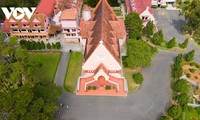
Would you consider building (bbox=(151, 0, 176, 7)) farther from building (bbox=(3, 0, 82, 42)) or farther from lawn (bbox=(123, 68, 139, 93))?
lawn (bbox=(123, 68, 139, 93))

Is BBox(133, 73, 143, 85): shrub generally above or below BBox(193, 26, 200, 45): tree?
below

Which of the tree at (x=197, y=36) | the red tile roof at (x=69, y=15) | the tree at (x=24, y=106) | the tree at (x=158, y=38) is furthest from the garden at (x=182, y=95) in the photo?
the red tile roof at (x=69, y=15)

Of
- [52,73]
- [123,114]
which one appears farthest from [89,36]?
[123,114]

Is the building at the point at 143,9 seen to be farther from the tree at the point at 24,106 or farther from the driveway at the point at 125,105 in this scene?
the tree at the point at 24,106

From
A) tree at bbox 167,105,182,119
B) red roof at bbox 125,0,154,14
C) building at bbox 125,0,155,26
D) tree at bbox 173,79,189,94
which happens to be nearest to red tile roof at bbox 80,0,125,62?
building at bbox 125,0,155,26

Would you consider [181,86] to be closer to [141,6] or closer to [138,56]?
[138,56]

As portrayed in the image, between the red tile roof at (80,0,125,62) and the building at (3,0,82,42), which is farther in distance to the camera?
the building at (3,0,82,42)
